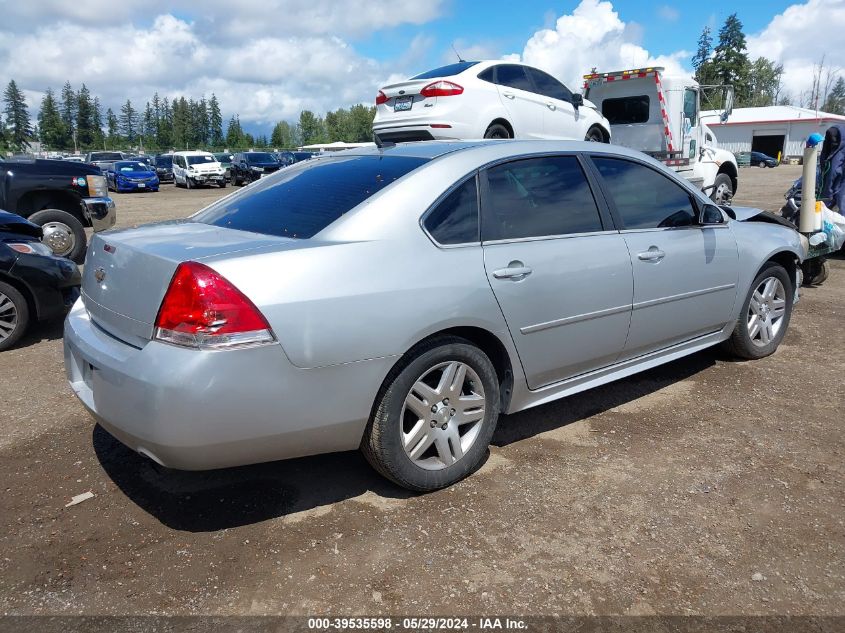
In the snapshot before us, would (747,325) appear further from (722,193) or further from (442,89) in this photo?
(722,193)

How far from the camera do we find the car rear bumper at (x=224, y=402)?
2443 mm

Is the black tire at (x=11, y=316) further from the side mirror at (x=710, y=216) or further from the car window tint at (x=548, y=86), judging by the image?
the car window tint at (x=548, y=86)

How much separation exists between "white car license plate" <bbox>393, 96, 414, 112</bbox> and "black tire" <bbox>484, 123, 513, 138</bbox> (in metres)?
0.99

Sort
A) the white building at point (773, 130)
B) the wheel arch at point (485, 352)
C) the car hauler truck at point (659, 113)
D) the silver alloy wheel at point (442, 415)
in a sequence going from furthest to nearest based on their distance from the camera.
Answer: the white building at point (773, 130)
the car hauler truck at point (659, 113)
the silver alloy wheel at point (442, 415)
the wheel arch at point (485, 352)

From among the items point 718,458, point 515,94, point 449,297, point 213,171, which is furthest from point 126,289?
point 213,171

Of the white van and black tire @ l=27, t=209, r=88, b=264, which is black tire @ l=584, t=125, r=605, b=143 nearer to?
black tire @ l=27, t=209, r=88, b=264

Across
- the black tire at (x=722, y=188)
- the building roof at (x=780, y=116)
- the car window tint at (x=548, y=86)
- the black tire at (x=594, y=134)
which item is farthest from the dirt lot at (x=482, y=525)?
the building roof at (x=780, y=116)

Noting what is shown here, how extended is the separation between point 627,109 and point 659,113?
24.5 inches

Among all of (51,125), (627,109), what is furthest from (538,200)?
(51,125)

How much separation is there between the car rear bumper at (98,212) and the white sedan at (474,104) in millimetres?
3951

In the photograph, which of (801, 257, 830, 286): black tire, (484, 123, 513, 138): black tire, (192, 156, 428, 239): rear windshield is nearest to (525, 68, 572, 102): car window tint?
(484, 123, 513, 138): black tire

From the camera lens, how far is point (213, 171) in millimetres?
32188

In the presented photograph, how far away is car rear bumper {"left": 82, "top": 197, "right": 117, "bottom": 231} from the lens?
29.4 ft

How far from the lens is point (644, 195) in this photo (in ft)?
13.3
